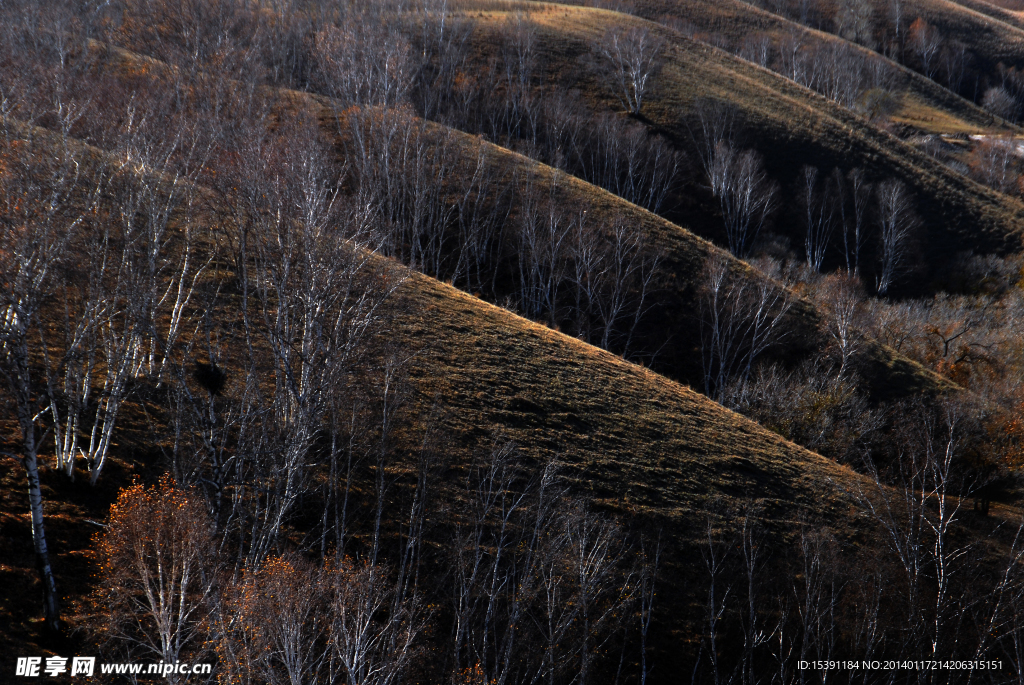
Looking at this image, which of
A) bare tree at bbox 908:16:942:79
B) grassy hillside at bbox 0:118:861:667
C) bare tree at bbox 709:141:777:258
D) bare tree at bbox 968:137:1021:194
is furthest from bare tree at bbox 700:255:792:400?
bare tree at bbox 908:16:942:79

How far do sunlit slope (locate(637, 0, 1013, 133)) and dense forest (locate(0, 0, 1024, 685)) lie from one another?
145 feet

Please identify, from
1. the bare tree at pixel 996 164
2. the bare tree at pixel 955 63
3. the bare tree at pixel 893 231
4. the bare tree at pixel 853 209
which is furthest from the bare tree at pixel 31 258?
the bare tree at pixel 955 63

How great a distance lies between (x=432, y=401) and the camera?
993 inches

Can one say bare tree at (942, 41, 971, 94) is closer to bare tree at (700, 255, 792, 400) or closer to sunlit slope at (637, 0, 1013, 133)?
sunlit slope at (637, 0, 1013, 133)

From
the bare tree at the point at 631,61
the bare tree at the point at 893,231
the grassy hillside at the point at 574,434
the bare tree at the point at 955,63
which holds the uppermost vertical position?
the bare tree at the point at 955,63

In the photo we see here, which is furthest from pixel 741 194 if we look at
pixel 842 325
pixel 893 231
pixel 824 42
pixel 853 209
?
pixel 824 42

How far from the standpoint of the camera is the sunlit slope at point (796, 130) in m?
64.1

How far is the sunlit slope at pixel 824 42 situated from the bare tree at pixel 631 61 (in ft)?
80.2

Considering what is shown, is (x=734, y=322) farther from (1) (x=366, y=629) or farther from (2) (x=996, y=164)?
(2) (x=996, y=164)

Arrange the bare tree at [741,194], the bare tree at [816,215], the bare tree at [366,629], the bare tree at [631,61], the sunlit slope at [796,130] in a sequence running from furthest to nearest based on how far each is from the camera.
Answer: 1. the bare tree at [631,61]
2. the sunlit slope at [796,130]
3. the bare tree at [816,215]
4. the bare tree at [741,194]
5. the bare tree at [366,629]

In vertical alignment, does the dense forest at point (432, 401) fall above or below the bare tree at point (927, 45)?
below

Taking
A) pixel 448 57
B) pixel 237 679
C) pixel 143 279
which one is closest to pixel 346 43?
pixel 448 57

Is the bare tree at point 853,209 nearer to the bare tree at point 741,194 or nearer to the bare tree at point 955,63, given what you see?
the bare tree at point 741,194

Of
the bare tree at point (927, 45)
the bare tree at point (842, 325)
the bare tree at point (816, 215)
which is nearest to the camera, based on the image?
the bare tree at point (842, 325)
